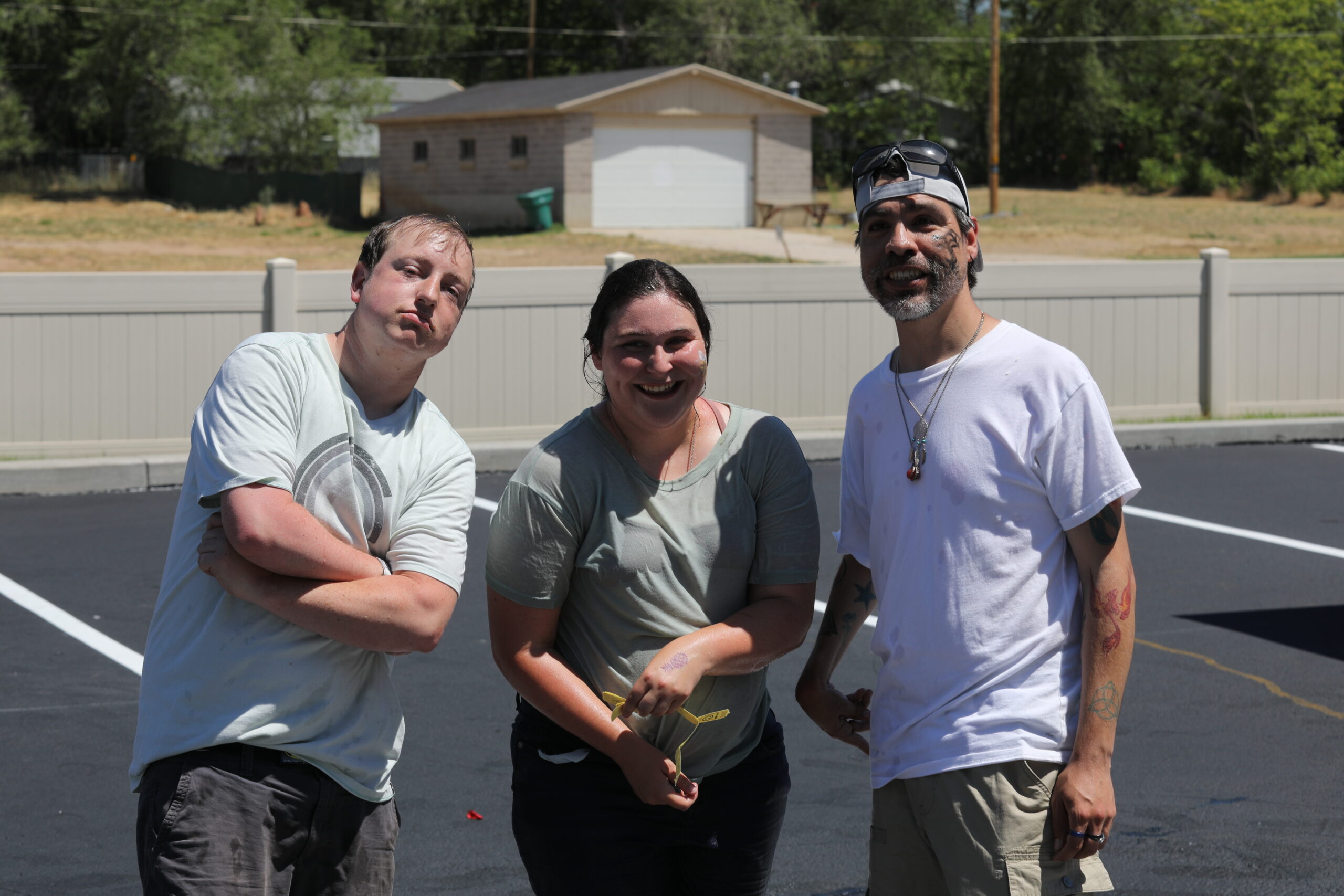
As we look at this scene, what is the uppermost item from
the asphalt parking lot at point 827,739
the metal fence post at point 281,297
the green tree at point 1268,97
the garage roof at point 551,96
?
the green tree at point 1268,97

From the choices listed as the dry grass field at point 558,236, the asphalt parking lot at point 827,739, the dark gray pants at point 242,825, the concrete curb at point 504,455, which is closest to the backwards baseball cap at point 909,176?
the dark gray pants at point 242,825

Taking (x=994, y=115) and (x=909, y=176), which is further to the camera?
(x=994, y=115)

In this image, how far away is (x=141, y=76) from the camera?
1876 inches

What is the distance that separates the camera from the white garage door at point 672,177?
1463 inches

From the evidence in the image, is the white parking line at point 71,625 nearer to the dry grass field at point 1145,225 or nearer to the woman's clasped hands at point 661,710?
the woman's clasped hands at point 661,710

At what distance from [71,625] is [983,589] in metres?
5.68

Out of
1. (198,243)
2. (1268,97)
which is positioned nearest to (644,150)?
(198,243)

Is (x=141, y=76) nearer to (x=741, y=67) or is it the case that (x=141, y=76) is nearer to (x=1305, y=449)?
(x=741, y=67)

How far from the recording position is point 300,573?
99.7 inches

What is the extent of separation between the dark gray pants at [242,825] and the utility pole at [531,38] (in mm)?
53261

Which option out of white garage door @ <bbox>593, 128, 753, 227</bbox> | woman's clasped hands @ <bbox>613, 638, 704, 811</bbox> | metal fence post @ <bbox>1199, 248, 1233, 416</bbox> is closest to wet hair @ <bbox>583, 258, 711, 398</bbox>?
woman's clasped hands @ <bbox>613, 638, 704, 811</bbox>

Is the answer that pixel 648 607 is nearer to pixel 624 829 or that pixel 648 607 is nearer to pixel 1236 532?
pixel 624 829

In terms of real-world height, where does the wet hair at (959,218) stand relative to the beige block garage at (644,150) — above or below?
below

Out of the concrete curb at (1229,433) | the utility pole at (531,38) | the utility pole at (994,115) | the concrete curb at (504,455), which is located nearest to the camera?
the concrete curb at (504,455)
